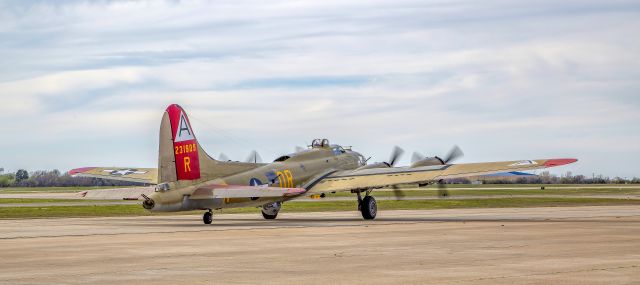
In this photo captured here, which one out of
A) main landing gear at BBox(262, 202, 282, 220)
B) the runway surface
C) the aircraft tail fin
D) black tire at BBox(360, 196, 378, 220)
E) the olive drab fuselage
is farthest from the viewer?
main landing gear at BBox(262, 202, 282, 220)

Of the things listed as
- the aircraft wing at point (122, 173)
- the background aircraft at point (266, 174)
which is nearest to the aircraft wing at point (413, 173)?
the background aircraft at point (266, 174)

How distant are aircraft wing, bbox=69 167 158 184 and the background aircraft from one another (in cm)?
998

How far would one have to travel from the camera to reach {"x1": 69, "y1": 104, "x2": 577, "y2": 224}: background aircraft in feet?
146

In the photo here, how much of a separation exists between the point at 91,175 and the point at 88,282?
41580mm

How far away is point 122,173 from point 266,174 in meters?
15.3

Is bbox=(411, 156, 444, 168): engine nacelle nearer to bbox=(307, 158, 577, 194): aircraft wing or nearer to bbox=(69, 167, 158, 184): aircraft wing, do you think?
bbox=(307, 158, 577, 194): aircraft wing

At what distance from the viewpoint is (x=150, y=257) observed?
26.2 m

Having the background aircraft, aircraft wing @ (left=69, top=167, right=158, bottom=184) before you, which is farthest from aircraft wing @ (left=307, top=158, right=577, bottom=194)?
aircraft wing @ (left=69, top=167, right=158, bottom=184)

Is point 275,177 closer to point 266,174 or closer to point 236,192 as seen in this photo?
point 266,174

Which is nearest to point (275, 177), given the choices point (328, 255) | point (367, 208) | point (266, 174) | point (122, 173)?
point (266, 174)

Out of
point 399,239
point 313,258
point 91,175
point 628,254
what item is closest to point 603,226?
point 399,239

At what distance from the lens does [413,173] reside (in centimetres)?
4997

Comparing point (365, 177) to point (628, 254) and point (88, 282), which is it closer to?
Result: point (628, 254)

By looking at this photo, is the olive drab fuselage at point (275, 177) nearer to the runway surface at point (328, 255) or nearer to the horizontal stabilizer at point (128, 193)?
the horizontal stabilizer at point (128, 193)
